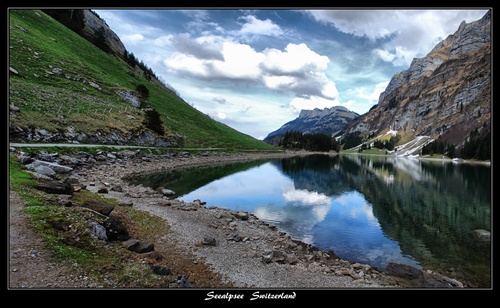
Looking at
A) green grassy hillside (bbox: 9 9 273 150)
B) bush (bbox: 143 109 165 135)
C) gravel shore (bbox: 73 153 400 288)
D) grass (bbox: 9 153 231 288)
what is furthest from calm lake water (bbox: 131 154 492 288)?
bush (bbox: 143 109 165 135)

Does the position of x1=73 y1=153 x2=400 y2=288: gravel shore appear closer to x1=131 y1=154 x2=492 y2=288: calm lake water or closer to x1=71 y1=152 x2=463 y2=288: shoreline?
x1=71 y1=152 x2=463 y2=288: shoreline

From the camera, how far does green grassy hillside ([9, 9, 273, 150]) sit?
50.4 m

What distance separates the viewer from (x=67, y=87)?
71.3m

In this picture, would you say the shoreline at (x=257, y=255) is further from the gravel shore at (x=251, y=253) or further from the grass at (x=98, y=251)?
the grass at (x=98, y=251)

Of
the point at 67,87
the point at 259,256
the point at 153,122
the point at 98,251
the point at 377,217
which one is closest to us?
the point at 98,251

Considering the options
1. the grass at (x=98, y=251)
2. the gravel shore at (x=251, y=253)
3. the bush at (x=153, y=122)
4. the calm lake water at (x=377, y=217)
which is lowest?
the calm lake water at (x=377, y=217)

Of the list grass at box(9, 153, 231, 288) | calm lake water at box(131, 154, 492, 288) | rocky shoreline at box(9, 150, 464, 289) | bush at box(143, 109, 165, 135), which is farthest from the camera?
bush at box(143, 109, 165, 135)

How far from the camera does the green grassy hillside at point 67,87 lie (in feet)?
165

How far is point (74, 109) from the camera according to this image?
5894 centimetres

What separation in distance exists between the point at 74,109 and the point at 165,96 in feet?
287

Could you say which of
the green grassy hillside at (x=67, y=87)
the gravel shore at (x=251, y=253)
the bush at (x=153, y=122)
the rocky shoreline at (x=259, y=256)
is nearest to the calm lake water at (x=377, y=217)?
the rocky shoreline at (x=259, y=256)

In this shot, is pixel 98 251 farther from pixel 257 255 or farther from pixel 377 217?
pixel 377 217

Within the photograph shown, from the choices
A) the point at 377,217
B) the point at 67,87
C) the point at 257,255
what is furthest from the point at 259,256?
the point at 67,87
